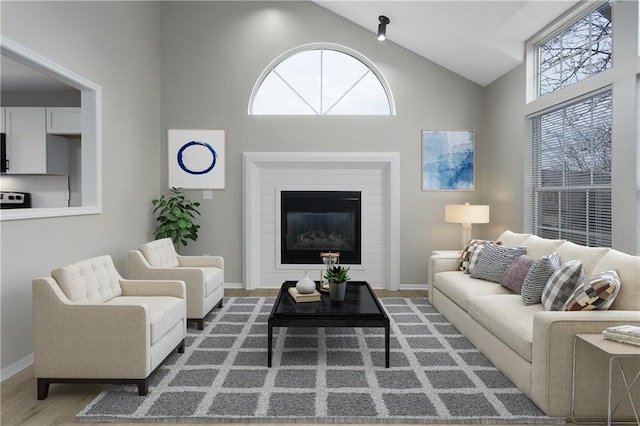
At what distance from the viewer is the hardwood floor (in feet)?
7.64

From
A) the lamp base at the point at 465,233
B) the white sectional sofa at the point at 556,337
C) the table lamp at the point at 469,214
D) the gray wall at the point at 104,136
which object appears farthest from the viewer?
the lamp base at the point at 465,233

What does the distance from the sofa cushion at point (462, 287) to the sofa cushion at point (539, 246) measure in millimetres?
Answer: 435

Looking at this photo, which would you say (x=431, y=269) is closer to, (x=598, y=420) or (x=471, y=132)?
(x=471, y=132)

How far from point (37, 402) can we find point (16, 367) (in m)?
0.68

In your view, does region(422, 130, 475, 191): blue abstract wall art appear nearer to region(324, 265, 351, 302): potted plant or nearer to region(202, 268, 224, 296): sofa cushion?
region(324, 265, 351, 302): potted plant

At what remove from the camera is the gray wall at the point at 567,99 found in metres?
3.15

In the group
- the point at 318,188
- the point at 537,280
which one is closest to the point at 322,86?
the point at 318,188

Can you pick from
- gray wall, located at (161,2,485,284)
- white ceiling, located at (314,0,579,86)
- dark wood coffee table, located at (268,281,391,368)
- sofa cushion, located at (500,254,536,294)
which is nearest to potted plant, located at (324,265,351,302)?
dark wood coffee table, located at (268,281,391,368)

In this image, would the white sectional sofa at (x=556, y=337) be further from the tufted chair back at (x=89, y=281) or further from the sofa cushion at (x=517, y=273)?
the tufted chair back at (x=89, y=281)

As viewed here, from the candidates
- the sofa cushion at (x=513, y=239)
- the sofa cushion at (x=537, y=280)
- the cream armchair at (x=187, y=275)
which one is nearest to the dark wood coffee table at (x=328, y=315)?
the cream armchair at (x=187, y=275)

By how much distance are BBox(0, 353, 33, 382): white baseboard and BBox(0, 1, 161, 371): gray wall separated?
0.7 inches

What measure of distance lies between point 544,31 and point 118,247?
16.7 feet

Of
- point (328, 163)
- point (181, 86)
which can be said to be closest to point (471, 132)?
point (328, 163)

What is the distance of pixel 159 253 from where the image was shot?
4.34 meters
